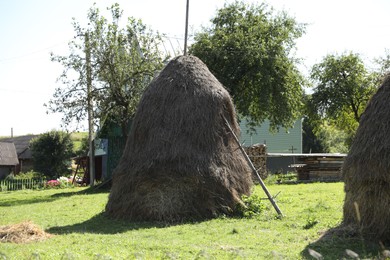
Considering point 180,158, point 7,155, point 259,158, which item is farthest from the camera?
point 7,155

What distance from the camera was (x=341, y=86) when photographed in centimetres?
3812

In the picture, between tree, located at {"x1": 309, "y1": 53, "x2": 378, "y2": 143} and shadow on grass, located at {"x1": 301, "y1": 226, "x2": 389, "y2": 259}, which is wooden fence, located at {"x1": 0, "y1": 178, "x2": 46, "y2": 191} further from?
shadow on grass, located at {"x1": 301, "y1": 226, "x2": 389, "y2": 259}

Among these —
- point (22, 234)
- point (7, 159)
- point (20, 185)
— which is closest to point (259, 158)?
point (20, 185)

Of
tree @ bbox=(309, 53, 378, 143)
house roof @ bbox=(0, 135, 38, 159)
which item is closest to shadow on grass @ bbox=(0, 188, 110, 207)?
tree @ bbox=(309, 53, 378, 143)

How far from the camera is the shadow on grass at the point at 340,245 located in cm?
834

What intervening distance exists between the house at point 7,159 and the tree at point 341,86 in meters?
25.3

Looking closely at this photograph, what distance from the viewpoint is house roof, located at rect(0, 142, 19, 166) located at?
152 ft

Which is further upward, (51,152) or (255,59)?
(255,59)

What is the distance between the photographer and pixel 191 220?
12.9m

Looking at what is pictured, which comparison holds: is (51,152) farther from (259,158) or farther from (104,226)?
(104,226)

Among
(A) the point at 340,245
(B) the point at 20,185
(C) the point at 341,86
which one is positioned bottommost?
(B) the point at 20,185

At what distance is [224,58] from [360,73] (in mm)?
15353

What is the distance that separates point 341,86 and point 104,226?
94.2ft

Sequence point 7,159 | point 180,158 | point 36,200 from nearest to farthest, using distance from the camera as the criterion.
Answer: point 180,158 < point 36,200 < point 7,159
